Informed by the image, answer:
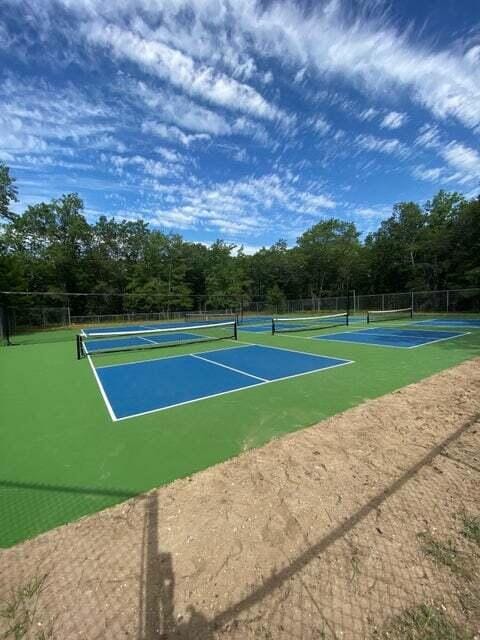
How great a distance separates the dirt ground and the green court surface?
39cm

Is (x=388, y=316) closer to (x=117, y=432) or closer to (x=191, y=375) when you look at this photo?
(x=191, y=375)

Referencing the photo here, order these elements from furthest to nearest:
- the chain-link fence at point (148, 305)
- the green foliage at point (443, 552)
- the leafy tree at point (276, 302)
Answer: the leafy tree at point (276, 302) → the chain-link fence at point (148, 305) → the green foliage at point (443, 552)

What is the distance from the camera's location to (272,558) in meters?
2.19

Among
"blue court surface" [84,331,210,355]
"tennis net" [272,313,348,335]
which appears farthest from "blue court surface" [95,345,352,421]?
"tennis net" [272,313,348,335]

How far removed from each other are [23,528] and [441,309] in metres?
34.2

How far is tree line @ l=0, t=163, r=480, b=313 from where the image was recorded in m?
33.2

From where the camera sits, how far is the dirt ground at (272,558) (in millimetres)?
1749

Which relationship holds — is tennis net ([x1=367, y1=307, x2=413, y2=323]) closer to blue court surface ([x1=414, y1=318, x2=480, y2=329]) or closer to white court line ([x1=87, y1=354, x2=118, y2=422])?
blue court surface ([x1=414, y1=318, x2=480, y2=329])

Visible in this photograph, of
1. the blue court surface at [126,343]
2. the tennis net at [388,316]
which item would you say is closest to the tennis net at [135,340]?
the blue court surface at [126,343]

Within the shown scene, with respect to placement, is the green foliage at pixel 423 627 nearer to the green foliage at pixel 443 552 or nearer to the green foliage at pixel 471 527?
the green foliage at pixel 443 552

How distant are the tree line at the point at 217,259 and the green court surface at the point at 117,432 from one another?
2300cm

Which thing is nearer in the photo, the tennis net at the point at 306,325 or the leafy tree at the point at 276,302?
the tennis net at the point at 306,325

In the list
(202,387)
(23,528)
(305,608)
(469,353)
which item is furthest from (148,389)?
(469,353)

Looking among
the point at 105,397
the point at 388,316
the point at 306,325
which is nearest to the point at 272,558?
the point at 105,397
